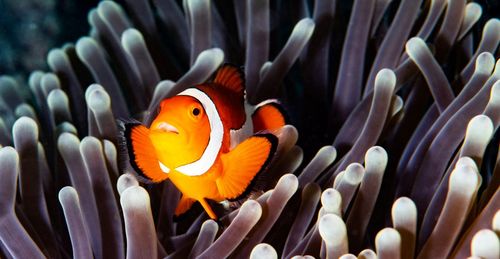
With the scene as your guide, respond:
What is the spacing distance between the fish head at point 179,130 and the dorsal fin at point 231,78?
0.26 m

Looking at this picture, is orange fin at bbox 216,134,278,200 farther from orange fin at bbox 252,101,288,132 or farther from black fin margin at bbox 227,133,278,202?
orange fin at bbox 252,101,288,132

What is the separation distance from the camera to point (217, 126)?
45.0 inches

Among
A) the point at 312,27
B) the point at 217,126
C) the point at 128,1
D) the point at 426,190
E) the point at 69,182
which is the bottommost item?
the point at 426,190

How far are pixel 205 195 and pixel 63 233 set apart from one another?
46cm

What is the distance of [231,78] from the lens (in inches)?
52.6

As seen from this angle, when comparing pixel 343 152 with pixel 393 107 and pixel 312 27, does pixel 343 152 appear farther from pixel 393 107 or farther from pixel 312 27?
pixel 312 27

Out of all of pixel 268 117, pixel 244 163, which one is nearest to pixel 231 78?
pixel 268 117

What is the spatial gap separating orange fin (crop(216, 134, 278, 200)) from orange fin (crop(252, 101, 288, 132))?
7.7 inches

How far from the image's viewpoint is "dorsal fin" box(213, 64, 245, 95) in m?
1.33

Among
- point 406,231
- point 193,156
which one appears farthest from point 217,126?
point 406,231

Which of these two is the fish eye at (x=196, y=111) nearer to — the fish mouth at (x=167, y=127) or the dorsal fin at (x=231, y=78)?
the fish mouth at (x=167, y=127)

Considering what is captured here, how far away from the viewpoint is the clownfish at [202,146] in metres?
1.03

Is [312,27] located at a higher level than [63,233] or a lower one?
higher

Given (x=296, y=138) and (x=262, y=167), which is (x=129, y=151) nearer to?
(x=262, y=167)
